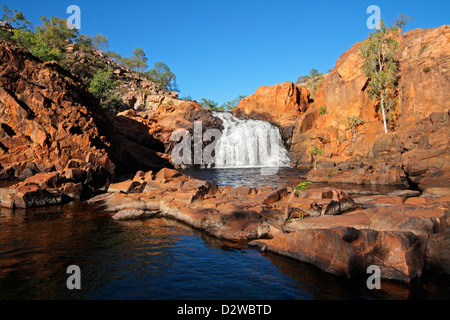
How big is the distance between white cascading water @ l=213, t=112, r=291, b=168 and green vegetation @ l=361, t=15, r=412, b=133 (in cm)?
1541

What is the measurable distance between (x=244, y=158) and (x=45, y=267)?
38594 millimetres

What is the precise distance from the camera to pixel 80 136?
87.7ft

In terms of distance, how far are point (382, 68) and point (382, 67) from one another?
0.56ft

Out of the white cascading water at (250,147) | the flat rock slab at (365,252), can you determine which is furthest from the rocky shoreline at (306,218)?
the white cascading water at (250,147)

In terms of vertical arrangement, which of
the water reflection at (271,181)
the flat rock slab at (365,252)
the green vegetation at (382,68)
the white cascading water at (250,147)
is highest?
the green vegetation at (382,68)

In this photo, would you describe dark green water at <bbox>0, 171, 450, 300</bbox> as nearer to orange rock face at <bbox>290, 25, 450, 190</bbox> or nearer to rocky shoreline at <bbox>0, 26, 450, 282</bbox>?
rocky shoreline at <bbox>0, 26, 450, 282</bbox>

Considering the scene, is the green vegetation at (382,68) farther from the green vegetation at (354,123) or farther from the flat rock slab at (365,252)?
the flat rock slab at (365,252)

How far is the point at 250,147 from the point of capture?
45781 mm

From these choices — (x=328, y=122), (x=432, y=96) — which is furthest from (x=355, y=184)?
(x=328, y=122)

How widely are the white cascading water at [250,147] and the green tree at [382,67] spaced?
15594 mm

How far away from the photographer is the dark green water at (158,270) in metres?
6.36

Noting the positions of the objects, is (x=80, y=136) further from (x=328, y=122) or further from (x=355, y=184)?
(x=328, y=122)

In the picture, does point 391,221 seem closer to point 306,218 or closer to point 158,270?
point 306,218

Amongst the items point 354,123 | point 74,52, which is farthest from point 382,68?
point 74,52
